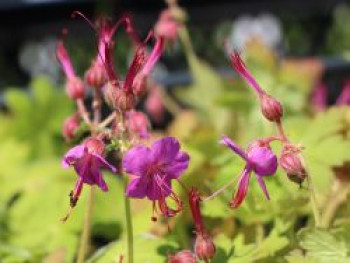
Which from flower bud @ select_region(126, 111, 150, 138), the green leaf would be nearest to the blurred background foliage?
the green leaf

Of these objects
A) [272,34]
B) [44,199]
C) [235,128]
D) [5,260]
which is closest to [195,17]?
[272,34]

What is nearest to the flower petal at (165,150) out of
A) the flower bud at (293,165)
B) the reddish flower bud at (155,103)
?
the flower bud at (293,165)

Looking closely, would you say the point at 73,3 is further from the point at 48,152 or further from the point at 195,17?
the point at 48,152

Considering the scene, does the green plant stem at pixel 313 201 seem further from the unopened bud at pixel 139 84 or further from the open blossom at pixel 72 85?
the open blossom at pixel 72 85

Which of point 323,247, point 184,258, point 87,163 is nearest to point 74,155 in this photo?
point 87,163

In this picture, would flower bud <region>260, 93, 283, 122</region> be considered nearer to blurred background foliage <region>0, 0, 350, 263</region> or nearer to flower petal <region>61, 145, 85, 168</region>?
blurred background foliage <region>0, 0, 350, 263</region>

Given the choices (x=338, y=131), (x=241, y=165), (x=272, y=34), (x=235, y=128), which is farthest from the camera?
(x=272, y=34)
